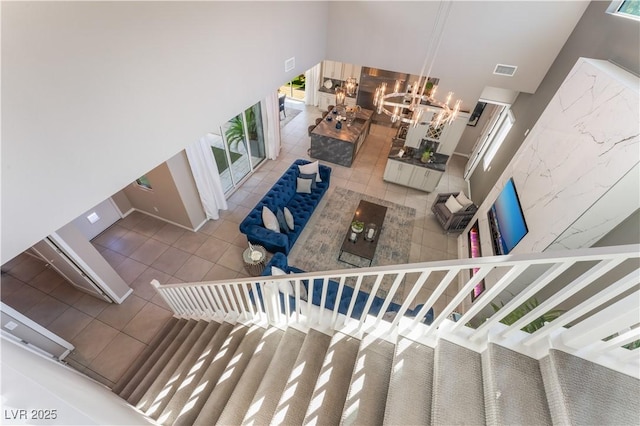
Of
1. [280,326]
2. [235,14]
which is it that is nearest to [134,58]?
[235,14]

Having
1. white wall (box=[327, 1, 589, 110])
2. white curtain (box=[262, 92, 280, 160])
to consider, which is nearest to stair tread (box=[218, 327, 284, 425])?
white curtain (box=[262, 92, 280, 160])

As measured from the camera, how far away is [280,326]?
256 centimetres

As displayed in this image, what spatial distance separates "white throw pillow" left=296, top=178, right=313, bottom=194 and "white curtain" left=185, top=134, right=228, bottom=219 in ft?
5.23

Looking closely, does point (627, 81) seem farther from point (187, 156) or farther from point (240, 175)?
point (240, 175)

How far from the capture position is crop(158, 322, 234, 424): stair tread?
2.38 meters

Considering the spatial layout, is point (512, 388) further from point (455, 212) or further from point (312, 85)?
point (312, 85)

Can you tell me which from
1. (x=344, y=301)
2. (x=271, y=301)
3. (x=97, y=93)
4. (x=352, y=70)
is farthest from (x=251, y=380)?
(x=352, y=70)

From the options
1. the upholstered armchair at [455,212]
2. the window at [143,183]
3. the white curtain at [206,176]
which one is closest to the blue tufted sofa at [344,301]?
the white curtain at [206,176]

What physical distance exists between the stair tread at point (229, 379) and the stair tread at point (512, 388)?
2023 mm

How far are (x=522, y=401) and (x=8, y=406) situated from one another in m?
2.54

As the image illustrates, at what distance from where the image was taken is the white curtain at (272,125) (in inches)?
239

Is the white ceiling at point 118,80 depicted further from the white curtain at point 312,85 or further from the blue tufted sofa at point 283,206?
the white curtain at point 312,85

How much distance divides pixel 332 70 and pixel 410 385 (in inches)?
377

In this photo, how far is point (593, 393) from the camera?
4.34 ft
